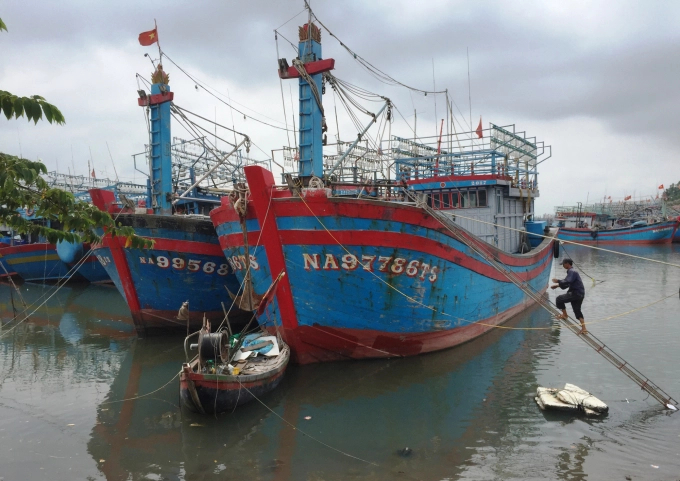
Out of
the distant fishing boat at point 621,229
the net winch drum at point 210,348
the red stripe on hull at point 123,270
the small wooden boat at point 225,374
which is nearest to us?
the small wooden boat at point 225,374

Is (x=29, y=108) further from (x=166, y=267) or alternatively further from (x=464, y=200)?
(x=464, y=200)

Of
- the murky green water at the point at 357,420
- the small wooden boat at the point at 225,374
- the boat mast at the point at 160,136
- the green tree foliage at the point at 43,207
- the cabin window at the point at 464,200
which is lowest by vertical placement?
the murky green water at the point at 357,420

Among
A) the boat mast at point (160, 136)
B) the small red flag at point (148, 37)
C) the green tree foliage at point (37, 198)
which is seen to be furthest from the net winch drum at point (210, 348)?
the small red flag at point (148, 37)

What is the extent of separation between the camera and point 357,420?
850 centimetres

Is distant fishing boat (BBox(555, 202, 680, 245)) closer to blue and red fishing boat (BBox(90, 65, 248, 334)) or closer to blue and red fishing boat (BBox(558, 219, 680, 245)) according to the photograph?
blue and red fishing boat (BBox(558, 219, 680, 245))

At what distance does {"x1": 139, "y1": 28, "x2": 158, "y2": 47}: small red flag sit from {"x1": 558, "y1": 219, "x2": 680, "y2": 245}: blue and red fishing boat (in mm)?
43220

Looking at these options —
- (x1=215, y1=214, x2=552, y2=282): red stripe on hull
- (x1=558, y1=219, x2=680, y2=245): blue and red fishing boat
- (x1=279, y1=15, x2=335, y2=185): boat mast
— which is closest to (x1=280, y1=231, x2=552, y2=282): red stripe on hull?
(x1=215, y1=214, x2=552, y2=282): red stripe on hull

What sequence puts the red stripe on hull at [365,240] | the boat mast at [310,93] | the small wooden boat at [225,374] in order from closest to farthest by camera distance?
the small wooden boat at [225,374] < the red stripe on hull at [365,240] < the boat mast at [310,93]

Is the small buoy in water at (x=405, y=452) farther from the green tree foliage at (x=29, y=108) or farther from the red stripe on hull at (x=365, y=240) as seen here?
the green tree foliage at (x=29, y=108)

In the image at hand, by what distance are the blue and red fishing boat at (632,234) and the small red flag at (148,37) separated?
142 ft

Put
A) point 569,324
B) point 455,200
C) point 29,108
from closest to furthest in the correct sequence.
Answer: point 29,108
point 569,324
point 455,200

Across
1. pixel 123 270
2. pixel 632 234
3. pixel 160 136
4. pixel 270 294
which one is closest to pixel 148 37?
pixel 160 136

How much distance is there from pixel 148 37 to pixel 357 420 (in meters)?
15.0

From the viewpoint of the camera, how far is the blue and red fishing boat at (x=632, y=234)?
2019 inches
